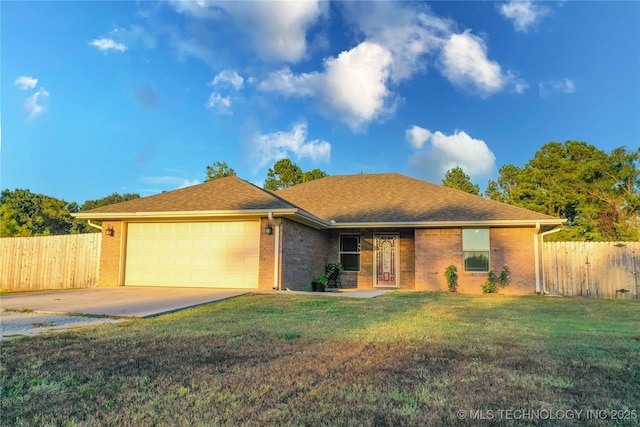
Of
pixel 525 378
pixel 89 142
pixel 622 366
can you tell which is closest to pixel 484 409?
pixel 525 378

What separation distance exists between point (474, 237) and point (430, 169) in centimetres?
1728

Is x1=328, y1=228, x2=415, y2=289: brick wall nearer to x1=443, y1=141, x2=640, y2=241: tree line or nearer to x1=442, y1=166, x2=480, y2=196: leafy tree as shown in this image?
x1=443, y1=141, x2=640, y2=241: tree line

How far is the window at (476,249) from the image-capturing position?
13.8 m

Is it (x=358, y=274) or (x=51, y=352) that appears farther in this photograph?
(x=358, y=274)

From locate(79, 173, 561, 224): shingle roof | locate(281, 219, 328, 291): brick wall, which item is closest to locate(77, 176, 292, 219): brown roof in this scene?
locate(79, 173, 561, 224): shingle roof

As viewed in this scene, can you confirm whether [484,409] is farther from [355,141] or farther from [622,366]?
[355,141]

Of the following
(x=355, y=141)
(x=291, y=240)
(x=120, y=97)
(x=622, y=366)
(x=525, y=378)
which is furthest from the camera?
→ (x=355, y=141)

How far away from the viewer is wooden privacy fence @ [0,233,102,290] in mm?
13820

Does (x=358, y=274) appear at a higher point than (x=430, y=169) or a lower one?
lower

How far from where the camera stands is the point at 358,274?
15.2 metres

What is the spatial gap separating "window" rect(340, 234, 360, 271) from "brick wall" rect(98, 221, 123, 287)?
7810mm

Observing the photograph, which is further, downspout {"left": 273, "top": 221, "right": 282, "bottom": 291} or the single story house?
the single story house

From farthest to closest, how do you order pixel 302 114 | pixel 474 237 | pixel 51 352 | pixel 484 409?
pixel 302 114 < pixel 474 237 < pixel 51 352 < pixel 484 409

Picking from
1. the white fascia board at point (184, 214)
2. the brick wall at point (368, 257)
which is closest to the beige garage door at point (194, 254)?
the white fascia board at point (184, 214)
